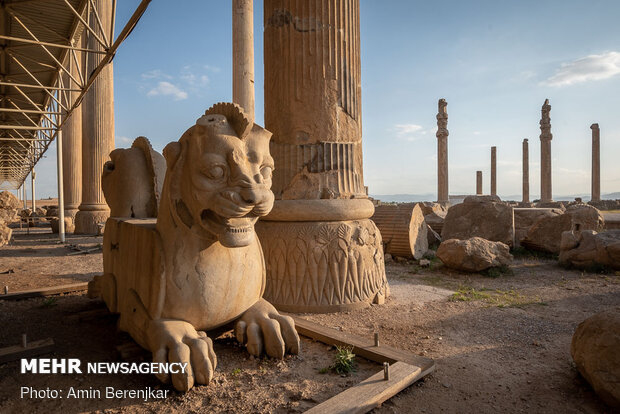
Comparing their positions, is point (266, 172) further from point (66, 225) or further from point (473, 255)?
point (66, 225)

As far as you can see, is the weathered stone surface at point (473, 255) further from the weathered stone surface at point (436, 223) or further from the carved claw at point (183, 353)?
the carved claw at point (183, 353)

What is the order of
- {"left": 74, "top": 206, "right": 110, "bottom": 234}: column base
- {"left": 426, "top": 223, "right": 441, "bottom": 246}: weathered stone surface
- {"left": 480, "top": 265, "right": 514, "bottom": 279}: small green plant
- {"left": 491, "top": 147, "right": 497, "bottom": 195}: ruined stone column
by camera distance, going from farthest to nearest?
{"left": 491, "top": 147, "right": 497, "bottom": 195}: ruined stone column < {"left": 74, "top": 206, "right": 110, "bottom": 234}: column base < {"left": 426, "top": 223, "right": 441, "bottom": 246}: weathered stone surface < {"left": 480, "top": 265, "right": 514, "bottom": 279}: small green plant

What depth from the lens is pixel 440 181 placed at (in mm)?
20906

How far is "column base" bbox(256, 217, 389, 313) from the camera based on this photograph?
363 centimetres

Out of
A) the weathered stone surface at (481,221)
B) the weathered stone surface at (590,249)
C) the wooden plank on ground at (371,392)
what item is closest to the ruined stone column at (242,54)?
the weathered stone surface at (481,221)

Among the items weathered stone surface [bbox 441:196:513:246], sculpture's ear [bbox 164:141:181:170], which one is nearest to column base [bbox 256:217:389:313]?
sculpture's ear [bbox 164:141:181:170]

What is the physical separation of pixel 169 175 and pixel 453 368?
2127mm

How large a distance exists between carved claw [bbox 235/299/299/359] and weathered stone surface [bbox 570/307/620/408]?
163 cm

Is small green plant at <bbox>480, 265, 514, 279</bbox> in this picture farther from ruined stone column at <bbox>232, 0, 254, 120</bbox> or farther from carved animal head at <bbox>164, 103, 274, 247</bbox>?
ruined stone column at <bbox>232, 0, 254, 120</bbox>

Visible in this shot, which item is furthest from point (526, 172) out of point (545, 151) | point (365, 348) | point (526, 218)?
point (365, 348)

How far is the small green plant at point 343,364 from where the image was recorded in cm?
218

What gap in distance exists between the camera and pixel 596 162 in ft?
80.2

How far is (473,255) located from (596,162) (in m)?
25.4

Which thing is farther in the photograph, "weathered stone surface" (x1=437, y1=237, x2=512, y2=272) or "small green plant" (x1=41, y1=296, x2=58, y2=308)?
"weathered stone surface" (x1=437, y1=237, x2=512, y2=272)
